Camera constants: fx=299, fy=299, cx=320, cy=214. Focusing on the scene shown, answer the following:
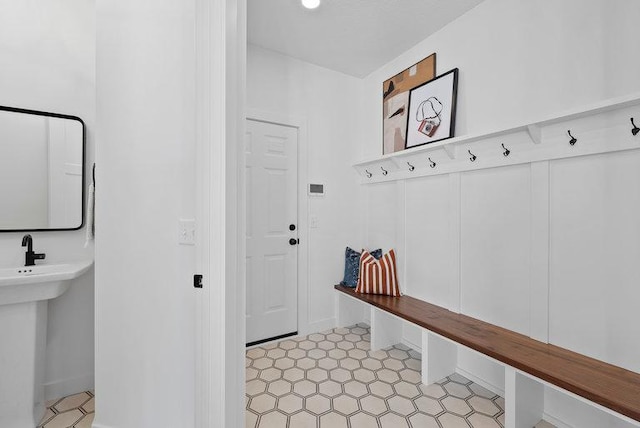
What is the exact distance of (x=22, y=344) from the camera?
1.54 meters

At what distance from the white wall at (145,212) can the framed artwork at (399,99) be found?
1.81m

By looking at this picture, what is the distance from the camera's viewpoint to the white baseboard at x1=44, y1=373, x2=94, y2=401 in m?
1.85

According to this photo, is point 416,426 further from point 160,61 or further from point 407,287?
point 160,61

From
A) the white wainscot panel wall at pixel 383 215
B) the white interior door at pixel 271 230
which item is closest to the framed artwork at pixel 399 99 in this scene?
the white wainscot panel wall at pixel 383 215

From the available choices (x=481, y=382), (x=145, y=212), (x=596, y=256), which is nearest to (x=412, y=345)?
(x=481, y=382)

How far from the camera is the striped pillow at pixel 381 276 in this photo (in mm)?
2582

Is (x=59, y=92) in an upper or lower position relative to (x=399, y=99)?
lower

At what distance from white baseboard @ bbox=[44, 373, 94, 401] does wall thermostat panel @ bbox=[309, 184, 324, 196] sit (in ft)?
6.92

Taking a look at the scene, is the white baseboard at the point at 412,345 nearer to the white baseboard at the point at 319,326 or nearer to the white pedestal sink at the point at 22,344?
the white baseboard at the point at 319,326

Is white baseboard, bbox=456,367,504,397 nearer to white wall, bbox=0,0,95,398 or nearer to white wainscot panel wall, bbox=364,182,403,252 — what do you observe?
white wainscot panel wall, bbox=364,182,403,252

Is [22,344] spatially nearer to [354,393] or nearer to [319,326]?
[354,393]

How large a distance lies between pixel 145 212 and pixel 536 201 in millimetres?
2121

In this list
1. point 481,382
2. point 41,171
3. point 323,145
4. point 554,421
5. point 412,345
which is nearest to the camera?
point 554,421

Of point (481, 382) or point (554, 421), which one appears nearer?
point (554, 421)
